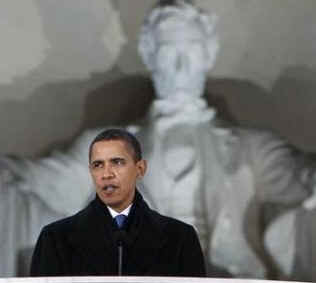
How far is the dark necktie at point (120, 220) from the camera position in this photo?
208cm

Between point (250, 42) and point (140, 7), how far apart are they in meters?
0.38

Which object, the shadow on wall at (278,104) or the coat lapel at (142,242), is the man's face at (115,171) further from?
the shadow on wall at (278,104)

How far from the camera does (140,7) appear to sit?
159 inches

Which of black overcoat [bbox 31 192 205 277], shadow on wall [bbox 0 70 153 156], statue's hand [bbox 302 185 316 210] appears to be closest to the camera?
black overcoat [bbox 31 192 205 277]

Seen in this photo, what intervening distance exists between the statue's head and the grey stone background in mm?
149

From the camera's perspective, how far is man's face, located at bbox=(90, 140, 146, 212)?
6.87ft

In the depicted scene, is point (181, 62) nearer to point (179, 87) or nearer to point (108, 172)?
point (179, 87)

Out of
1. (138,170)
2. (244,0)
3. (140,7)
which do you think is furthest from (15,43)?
(138,170)

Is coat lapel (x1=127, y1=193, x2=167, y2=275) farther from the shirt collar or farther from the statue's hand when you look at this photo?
the statue's hand

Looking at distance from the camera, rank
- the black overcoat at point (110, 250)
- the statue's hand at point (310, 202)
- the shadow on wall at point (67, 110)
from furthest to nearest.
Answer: the shadow on wall at point (67, 110), the statue's hand at point (310, 202), the black overcoat at point (110, 250)

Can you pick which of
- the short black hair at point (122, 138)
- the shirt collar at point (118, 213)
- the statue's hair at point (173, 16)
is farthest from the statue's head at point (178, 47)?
the shirt collar at point (118, 213)

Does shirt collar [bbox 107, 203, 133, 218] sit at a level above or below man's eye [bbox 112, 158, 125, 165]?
below

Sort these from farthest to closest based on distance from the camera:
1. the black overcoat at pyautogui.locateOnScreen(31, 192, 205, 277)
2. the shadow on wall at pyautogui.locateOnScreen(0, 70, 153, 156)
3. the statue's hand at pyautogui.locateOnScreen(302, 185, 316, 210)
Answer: the shadow on wall at pyautogui.locateOnScreen(0, 70, 153, 156) → the statue's hand at pyautogui.locateOnScreen(302, 185, 316, 210) → the black overcoat at pyautogui.locateOnScreen(31, 192, 205, 277)

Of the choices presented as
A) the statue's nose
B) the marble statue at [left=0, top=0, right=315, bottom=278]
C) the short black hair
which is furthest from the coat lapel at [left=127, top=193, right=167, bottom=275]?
the statue's nose
